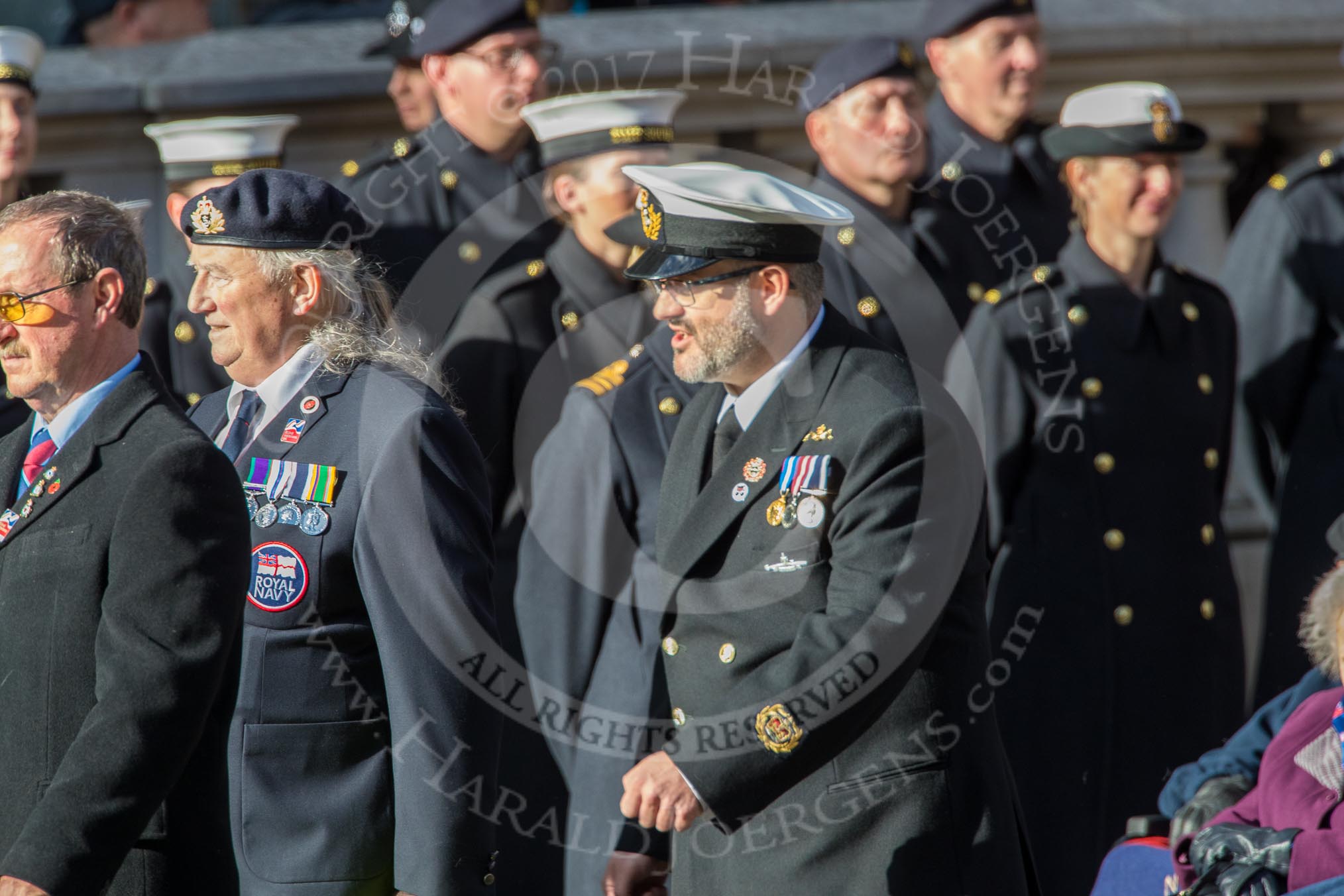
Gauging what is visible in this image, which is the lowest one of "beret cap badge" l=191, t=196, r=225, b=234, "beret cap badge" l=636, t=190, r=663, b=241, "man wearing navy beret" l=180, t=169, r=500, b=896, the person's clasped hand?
the person's clasped hand

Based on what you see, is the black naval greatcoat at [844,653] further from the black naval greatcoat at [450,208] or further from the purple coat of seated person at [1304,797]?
the black naval greatcoat at [450,208]

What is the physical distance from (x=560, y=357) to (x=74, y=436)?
2232mm

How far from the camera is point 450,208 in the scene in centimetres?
587

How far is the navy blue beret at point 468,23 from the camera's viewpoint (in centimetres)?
584

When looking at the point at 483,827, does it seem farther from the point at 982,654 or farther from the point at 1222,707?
the point at 1222,707

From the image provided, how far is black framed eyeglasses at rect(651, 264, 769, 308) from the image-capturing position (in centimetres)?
363

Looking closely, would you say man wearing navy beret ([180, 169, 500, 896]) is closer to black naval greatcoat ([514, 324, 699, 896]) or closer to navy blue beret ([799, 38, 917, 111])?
black naval greatcoat ([514, 324, 699, 896])

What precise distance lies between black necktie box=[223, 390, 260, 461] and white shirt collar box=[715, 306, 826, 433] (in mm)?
913

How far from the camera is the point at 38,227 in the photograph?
129 inches

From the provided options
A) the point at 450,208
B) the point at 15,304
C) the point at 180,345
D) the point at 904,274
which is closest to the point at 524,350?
the point at 450,208

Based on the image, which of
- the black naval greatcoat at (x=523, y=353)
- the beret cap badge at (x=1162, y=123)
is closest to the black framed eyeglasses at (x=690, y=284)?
the black naval greatcoat at (x=523, y=353)

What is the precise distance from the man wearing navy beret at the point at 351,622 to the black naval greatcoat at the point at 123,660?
0.37 ft

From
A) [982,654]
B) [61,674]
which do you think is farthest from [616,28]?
[61,674]

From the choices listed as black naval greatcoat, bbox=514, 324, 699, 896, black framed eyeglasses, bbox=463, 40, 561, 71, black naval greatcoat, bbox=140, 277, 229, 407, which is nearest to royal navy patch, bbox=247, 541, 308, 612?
black naval greatcoat, bbox=514, 324, 699, 896
